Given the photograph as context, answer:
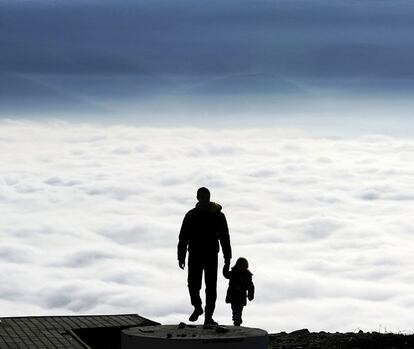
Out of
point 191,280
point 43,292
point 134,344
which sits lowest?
point 134,344

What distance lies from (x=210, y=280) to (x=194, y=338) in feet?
4.24

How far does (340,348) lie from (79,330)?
480 cm

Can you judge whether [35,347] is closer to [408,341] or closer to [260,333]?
[260,333]

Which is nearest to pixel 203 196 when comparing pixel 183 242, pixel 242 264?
pixel 183 242

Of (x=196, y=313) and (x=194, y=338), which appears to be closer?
(x=194, y=338)

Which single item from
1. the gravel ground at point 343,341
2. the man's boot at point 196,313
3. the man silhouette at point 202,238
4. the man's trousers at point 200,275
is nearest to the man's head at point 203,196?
the man silhouette at point 202,238

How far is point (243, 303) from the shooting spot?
65.0ft

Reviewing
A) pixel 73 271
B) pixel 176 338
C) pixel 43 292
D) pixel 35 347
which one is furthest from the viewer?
pixel 73 271

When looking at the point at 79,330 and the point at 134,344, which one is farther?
the point at 79,330

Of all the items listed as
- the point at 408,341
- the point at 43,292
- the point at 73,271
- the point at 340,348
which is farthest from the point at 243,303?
the point at 73,271

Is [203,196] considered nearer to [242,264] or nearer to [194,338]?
[194,338]

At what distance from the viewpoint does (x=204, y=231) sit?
16.9 m

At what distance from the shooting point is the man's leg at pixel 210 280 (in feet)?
55.7

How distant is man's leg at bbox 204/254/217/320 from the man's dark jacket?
→ 154mm
